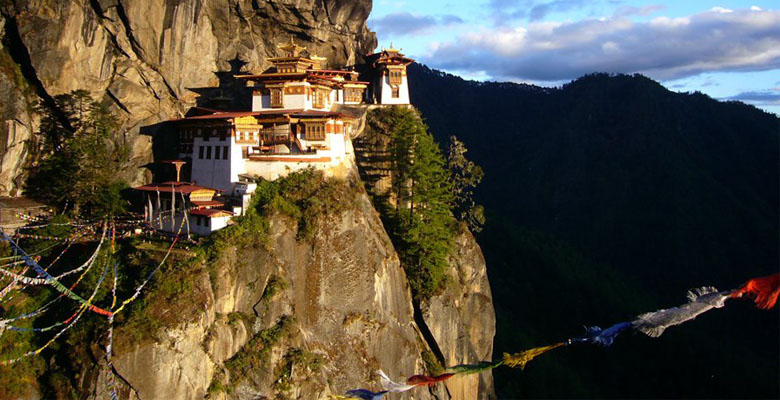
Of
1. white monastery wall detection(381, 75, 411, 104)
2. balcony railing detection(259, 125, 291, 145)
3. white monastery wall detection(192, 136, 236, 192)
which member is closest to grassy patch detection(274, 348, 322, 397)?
white monastery wall detection(192, 136, 236, 192)

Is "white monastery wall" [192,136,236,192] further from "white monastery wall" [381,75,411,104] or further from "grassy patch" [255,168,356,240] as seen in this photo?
"white monastery wall" [381,75,411,104]

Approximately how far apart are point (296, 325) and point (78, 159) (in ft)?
55.0

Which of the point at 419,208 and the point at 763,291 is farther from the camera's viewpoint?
the point at 419,208

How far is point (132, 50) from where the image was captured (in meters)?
45.7

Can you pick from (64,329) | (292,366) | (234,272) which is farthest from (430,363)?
(64,329)

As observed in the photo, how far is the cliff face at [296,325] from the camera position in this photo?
3150 cm

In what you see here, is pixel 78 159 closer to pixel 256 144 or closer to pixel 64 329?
pixel 256 144

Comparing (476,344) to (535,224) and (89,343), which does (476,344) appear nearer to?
(89,343)

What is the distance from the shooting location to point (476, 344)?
5253 cm

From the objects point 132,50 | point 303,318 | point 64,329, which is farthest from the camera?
point 132,50

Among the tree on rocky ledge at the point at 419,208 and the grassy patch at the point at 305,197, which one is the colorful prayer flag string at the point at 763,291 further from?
the tree on rocky ledge at the point at 419,208

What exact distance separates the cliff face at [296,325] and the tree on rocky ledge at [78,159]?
35.3ft

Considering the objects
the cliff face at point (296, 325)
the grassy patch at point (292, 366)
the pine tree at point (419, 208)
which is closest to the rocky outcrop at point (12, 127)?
the cliff face at point (296, 325)

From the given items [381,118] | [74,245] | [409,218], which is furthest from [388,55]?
[74,245]
